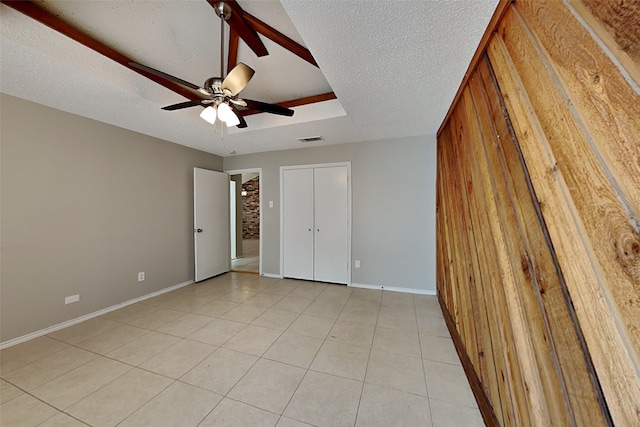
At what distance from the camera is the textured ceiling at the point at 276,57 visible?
1.28 metres

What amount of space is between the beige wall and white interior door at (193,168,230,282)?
304mm

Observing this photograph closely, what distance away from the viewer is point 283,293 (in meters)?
3.36

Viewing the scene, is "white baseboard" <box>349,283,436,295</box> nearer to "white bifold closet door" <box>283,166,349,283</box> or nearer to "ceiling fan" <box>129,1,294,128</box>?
"white bifold closet door" <box>283,166,349,283</box>

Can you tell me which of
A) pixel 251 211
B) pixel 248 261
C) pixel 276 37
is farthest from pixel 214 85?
pixel 251 211

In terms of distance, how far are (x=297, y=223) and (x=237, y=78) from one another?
105 inches

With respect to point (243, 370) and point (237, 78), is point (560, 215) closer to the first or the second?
point (237, 78)

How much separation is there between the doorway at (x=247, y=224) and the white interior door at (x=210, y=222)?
16.5 inches

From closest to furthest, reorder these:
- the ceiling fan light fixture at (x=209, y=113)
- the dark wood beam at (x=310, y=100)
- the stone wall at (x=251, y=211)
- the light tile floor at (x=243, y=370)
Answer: the light tile floor at (x=243, y=370) < the ceiling fan light fixture at (x=209, y=113) < the dark wood beam at (x=310, y=100) < the stone wall at (x=251, y=211)

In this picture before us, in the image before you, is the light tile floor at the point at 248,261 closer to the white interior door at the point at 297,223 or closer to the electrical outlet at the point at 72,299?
the white interior door at the point at 297,223

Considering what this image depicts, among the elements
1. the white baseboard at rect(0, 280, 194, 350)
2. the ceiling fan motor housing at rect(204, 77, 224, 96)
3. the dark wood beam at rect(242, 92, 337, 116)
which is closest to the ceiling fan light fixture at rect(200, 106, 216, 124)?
the ceiling fan motor housing at rect(204, 77, 224, 96)

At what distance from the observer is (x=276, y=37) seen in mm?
1719

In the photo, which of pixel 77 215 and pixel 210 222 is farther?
pixel 210 222

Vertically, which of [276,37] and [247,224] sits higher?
[276,37]

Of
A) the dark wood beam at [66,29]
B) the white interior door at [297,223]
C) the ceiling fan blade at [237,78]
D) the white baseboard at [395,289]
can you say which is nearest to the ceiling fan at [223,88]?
the ceiling fan blade at [237,78]
